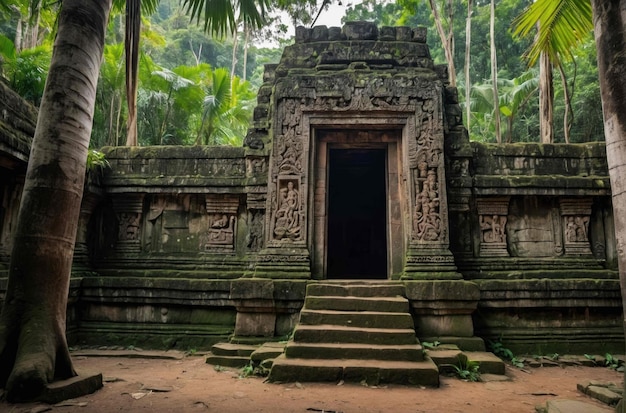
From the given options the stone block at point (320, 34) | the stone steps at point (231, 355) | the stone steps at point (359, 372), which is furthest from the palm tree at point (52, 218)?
the stone block at point (320, 34)

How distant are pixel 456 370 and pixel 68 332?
5680 mm

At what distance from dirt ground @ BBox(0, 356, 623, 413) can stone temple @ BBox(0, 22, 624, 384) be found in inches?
42.8

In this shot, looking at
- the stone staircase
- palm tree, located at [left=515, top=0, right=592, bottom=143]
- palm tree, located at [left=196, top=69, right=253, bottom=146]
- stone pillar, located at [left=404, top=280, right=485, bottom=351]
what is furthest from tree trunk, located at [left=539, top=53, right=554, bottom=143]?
palm tree, located at [left=196, top=69, right=253, bottom=146]

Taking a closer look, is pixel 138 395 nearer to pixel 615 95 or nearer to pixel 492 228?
pixel 615 95

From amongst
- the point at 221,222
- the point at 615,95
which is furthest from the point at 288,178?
the point at 615,95

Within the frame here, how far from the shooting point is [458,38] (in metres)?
23.5

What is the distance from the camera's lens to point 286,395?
4004 mm

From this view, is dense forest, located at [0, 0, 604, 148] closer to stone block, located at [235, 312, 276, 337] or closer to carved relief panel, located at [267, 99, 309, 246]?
carved relief panel, located at [267, 99, 309, 246]

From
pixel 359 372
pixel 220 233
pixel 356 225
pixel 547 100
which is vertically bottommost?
pixel 359 372

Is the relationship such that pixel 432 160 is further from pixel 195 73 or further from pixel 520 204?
pixel 195 73

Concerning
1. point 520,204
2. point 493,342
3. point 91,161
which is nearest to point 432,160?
point 520,204

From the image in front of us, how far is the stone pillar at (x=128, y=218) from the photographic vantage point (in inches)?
287

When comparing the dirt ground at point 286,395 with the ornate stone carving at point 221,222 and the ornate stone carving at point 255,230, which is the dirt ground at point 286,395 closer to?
the ornate stone carving at point 255,230

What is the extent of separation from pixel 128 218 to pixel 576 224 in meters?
7.85
